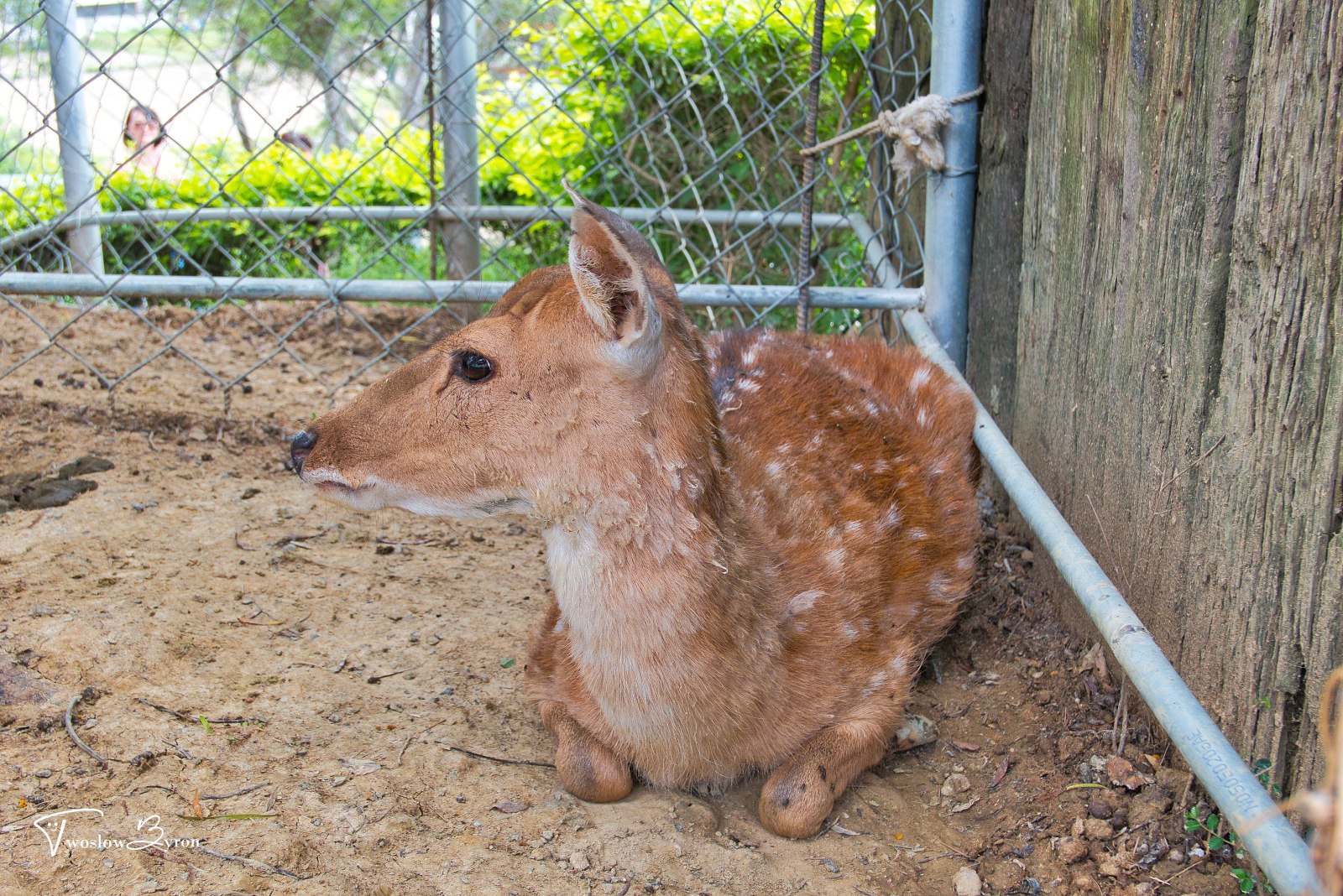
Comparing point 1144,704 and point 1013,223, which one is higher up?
point 1013,223

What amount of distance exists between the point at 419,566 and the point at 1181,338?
7.04 feet

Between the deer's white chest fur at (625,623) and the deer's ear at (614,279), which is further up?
the deer's ear at (614,279)

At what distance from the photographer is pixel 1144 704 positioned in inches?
96.1

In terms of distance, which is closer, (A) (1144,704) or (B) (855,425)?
(A) (1144,704)

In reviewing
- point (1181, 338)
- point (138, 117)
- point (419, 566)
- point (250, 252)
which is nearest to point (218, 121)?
point (138, 117)

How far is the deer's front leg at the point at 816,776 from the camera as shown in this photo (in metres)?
2.39

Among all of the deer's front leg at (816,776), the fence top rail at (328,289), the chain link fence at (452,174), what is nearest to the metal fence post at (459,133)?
the chain link fence at (452,174)

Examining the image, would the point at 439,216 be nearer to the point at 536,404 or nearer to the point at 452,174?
the point at 452,174

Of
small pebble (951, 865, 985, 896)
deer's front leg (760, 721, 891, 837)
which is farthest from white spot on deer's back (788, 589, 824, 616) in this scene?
small pebble (951, 865, 985, 896)

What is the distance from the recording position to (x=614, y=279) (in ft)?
7.06

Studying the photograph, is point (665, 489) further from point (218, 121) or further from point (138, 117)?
point (218, 121)

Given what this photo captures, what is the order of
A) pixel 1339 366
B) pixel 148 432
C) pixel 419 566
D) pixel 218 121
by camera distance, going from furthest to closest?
→ pixel 218 121, pixel 148 432, pixel 419 566, pixel 1339 366

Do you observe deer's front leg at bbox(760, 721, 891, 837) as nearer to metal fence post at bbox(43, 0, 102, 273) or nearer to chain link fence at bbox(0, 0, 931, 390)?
chain link fence at bbox(0, 0, 931, 390)

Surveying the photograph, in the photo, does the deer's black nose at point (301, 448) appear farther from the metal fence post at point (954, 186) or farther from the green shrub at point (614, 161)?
the green shrub at point (614, 161)
